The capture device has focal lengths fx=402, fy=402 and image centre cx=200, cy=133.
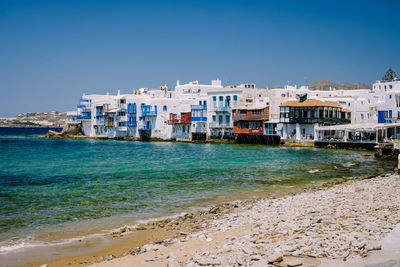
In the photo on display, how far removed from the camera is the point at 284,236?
9.33m

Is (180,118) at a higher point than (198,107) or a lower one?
lower

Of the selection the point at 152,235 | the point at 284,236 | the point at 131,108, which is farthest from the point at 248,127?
the point at 284,236

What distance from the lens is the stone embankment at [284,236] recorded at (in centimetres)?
791

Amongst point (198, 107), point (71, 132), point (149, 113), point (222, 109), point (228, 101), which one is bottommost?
point (71, 132)

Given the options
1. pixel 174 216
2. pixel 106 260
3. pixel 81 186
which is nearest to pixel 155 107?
pixel 81 186

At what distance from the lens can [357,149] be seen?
53.2 metres

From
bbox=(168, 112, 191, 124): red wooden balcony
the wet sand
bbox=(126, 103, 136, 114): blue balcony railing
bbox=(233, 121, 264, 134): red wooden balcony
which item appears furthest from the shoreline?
bbox=(126, 103, 136, 114): blue balcony railing

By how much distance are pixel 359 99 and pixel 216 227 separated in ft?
201

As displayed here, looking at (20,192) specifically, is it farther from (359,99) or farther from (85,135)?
(85,135)

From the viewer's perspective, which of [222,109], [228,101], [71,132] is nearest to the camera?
[228,101]

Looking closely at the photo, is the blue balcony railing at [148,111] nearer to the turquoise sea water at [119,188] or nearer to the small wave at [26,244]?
the turquoise sea water at [119,188]

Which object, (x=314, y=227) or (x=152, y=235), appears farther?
(x=152, y=235)

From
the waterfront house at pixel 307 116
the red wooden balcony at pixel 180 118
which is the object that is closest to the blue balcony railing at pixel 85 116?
the red wooden balcony at pixel 180 118

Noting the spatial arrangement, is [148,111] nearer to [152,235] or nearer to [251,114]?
[251,114]
